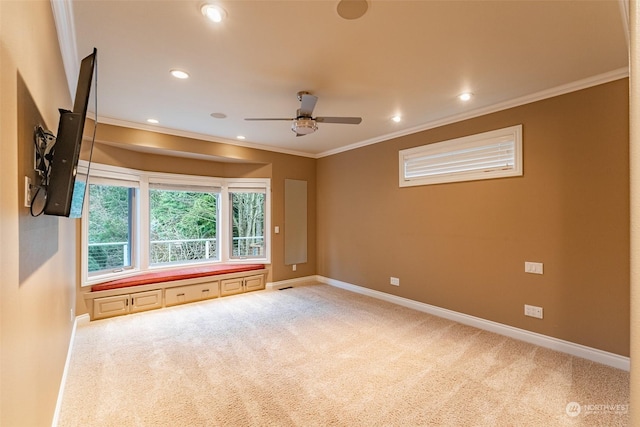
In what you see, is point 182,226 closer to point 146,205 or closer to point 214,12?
point 146,205

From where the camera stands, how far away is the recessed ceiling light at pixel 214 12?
6.40ft

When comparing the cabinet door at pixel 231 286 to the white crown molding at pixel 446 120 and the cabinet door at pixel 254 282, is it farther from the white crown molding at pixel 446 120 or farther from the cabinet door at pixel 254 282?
the white crown molding at pixel 446 120

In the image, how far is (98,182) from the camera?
162 inches

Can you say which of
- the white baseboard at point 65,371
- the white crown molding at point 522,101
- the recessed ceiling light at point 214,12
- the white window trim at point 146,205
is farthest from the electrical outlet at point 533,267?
the white baseboard at point 65,371

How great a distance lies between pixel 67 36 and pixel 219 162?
3399mm

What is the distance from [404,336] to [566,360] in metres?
1.52

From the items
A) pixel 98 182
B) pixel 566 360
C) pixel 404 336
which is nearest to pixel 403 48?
pixel 404 336

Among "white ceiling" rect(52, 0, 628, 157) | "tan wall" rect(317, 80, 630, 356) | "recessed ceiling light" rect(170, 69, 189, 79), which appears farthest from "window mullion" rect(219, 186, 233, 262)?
"recessed ceiling light" rect(170, 69, 189, 79)

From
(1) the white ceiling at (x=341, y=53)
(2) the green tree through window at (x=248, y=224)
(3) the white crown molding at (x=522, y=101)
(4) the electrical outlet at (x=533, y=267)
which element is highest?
(1) the white ceiling at (x=341, y=53)

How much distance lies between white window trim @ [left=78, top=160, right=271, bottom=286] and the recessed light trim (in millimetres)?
1275

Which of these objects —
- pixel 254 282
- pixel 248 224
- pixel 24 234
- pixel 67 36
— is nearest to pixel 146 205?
pixel 248 224

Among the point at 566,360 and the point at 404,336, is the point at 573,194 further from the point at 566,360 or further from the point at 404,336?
the point at 404,336

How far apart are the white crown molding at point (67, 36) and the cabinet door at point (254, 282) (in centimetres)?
371

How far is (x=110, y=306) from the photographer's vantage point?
406 cm
